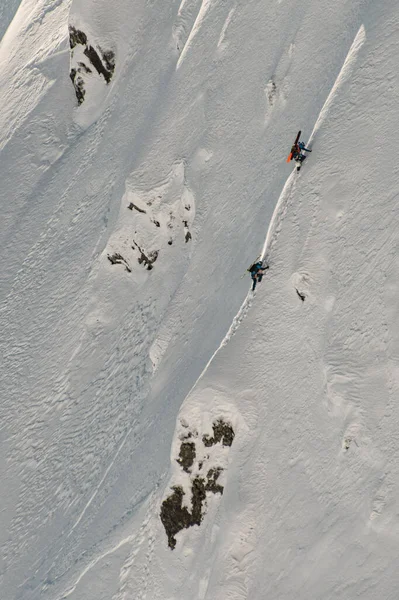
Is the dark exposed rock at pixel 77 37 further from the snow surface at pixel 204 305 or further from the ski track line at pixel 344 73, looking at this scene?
the ski track line at pixel 344 73

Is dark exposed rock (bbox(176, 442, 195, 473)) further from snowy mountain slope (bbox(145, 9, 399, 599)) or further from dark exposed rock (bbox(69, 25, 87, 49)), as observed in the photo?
dark exposed rock (bbox(69, 25, 87, 49))

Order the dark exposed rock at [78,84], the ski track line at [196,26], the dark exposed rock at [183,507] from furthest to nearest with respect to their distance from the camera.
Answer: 1. the dark exposed rock at [78,84]
2. the ski track line at [196,26]
3. the dark exposed rock at [183,507]

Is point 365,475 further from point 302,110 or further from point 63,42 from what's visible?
point 63,42

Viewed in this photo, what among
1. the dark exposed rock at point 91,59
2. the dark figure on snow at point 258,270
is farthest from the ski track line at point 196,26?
the dark figure on snow at point 258,270

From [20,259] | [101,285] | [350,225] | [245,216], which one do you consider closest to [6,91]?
[20,259]

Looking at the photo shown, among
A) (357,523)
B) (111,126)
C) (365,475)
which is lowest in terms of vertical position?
(357,523)

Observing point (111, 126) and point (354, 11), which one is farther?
point (111, 126)
